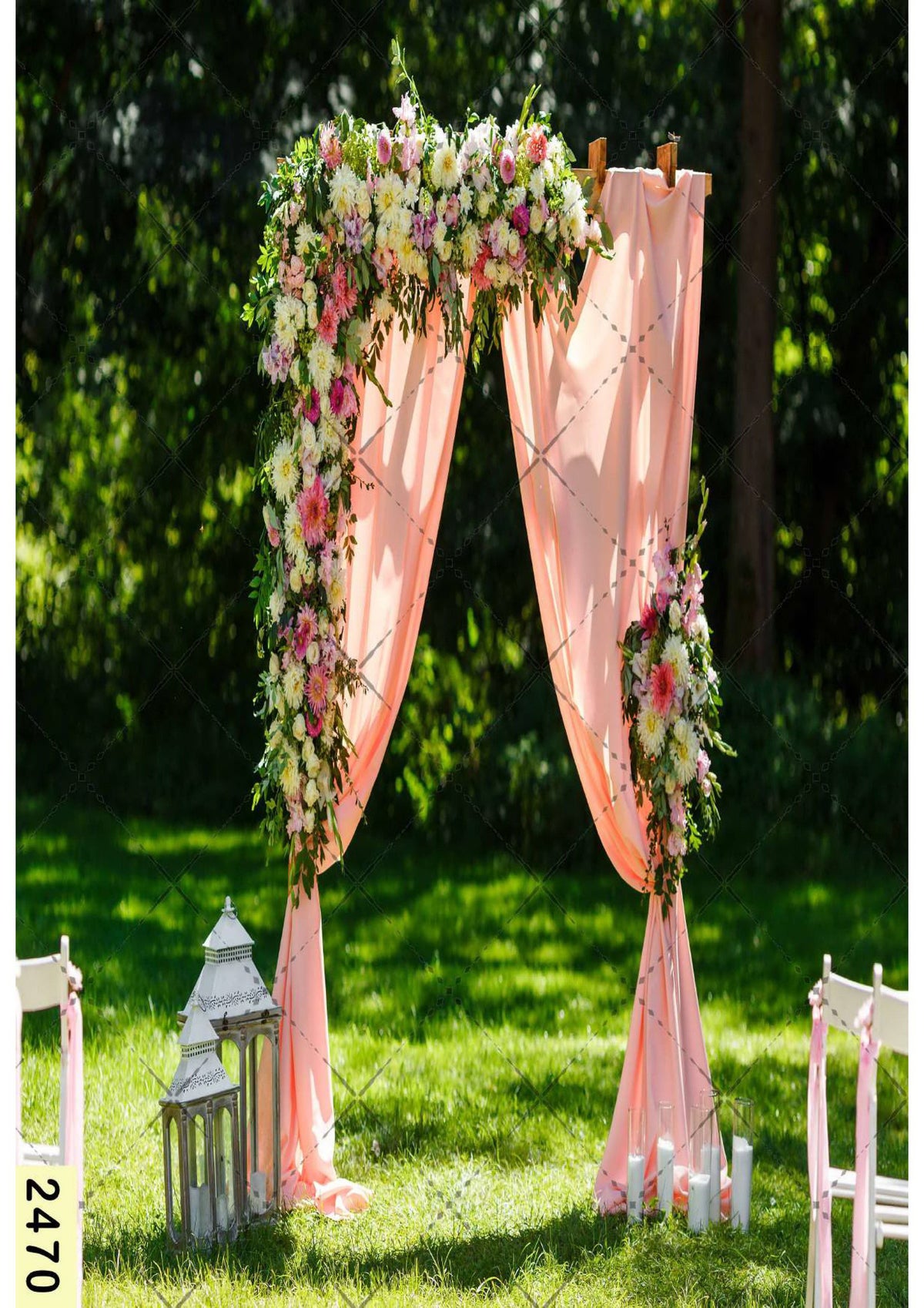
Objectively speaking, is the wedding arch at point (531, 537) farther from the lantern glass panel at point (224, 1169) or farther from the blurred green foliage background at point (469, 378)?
the blurred green foliage background at point (469, 378)

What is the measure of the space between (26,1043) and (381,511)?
2312 mm

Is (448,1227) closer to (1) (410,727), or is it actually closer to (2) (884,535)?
(1) (410,727)

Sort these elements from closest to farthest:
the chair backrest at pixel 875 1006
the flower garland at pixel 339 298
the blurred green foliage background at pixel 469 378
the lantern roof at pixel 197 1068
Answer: the chair backrest at pixel 875 1006 < the lantern roof at pixel 197 1068 < the flower garland at pixel 339 298 < the blurred green foliage background at pixel 469 378

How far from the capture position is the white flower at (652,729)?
303cm

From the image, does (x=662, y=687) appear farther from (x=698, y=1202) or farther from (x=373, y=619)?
(x=698, y=1202)

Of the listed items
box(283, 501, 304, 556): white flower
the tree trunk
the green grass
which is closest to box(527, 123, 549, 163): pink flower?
box(283, 501, 304, 556): white flower

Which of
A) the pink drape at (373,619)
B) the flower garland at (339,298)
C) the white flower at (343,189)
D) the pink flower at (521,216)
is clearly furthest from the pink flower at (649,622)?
the white flower at (343,189)

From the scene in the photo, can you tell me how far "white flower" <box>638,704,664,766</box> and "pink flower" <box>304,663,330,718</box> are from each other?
0.74 metres

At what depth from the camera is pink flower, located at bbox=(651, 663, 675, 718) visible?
3.03 metres

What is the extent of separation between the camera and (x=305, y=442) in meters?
2.99

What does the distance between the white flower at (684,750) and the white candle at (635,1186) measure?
0.86 meters

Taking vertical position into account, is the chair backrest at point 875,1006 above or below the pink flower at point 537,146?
below

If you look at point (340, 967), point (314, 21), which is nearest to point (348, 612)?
point (340, 967)

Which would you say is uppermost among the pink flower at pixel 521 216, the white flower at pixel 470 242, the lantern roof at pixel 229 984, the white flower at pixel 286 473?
the pink flower at pixel 521 216
